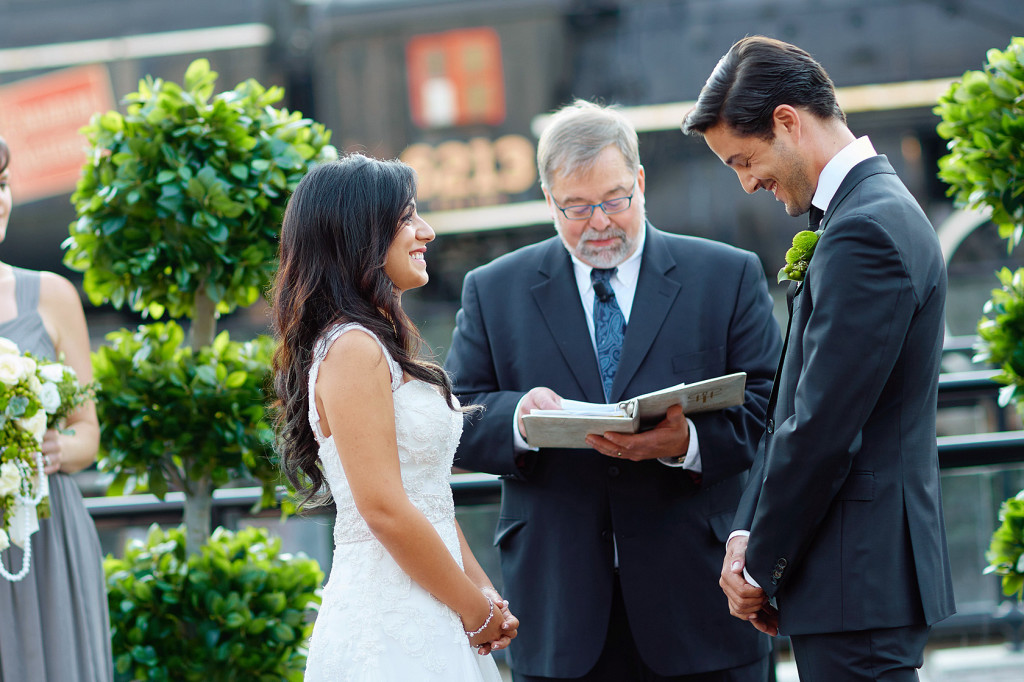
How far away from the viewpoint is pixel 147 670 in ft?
10.3

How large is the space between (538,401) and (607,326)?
371mm

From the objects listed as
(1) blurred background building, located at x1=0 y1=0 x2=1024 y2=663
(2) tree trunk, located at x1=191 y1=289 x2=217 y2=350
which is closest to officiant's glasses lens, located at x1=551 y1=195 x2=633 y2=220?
(2) tree trunk, located at x1=191 y1=289 x2=217 y2=350

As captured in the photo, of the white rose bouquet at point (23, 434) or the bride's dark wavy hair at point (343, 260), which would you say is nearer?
the bride's dark wavy hair at point (343, 260)

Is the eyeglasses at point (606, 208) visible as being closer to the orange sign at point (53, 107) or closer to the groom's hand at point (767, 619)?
the groom's hand at point (767, 619)

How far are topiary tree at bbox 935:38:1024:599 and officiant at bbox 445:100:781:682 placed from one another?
28.8 inches

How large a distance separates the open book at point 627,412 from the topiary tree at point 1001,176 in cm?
101

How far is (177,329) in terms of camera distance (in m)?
3.29

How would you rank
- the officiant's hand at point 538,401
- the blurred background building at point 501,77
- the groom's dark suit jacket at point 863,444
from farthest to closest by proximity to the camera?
the blurred background building at point 501,77 → the officiant's hand at point 538,401 → the groom's dark suit jacket at point 863,444

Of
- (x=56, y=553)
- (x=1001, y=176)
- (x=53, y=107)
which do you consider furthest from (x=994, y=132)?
(x=53, y=107)

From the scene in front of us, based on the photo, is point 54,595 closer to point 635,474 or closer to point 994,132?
point 635,474

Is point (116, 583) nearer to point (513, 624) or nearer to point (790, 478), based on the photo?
point (513, 624)

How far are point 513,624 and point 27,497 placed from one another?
53.8 inches

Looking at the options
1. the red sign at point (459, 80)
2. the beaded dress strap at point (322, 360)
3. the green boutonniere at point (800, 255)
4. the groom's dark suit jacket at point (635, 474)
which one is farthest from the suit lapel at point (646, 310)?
the red sign at point (459, 80)

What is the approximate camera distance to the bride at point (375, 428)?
81.3 inches
